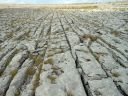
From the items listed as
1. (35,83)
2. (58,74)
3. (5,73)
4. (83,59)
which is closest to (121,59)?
(83,59)

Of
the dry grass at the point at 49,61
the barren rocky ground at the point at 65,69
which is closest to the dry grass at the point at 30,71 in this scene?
the barren rocky ground at the point at 65,69

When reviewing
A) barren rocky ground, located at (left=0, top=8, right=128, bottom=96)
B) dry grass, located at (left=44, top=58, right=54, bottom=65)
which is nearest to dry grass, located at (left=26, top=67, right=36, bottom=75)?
barren rocky ground, located at (left=0, top=8, right=128, bottom=96)

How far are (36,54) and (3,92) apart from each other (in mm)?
3390

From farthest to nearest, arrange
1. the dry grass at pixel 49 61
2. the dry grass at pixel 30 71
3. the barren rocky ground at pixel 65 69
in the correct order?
the dry grass at pixel 49 61 < the dry grass at pixel 30 71 < the barren rocky ground at pixel 65 69

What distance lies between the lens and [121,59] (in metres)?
7.65

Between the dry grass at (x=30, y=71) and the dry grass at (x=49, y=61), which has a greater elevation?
the dry grass at (x=30, y=71)

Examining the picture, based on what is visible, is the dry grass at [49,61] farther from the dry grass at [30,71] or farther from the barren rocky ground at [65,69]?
the dry grass at [30,71]

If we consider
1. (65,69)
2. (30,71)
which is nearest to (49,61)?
(30,71)

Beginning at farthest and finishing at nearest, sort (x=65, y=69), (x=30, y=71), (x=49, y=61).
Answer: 1. (x=49, y=61)
2. (x=30, y=71)
3. (x=65, y=69)

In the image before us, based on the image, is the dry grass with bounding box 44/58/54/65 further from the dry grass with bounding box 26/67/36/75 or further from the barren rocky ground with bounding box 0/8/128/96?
the dry grass with bounding box 26/67/36/75

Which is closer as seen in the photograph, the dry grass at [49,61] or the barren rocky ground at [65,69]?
the barren rocky ground at [65,69]

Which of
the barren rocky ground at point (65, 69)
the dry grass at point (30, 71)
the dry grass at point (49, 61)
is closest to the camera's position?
the barren rocky ground at point (65, 69)

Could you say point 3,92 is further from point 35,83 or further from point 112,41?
point 112,41

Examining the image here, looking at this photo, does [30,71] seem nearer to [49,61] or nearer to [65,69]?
[49,61]
